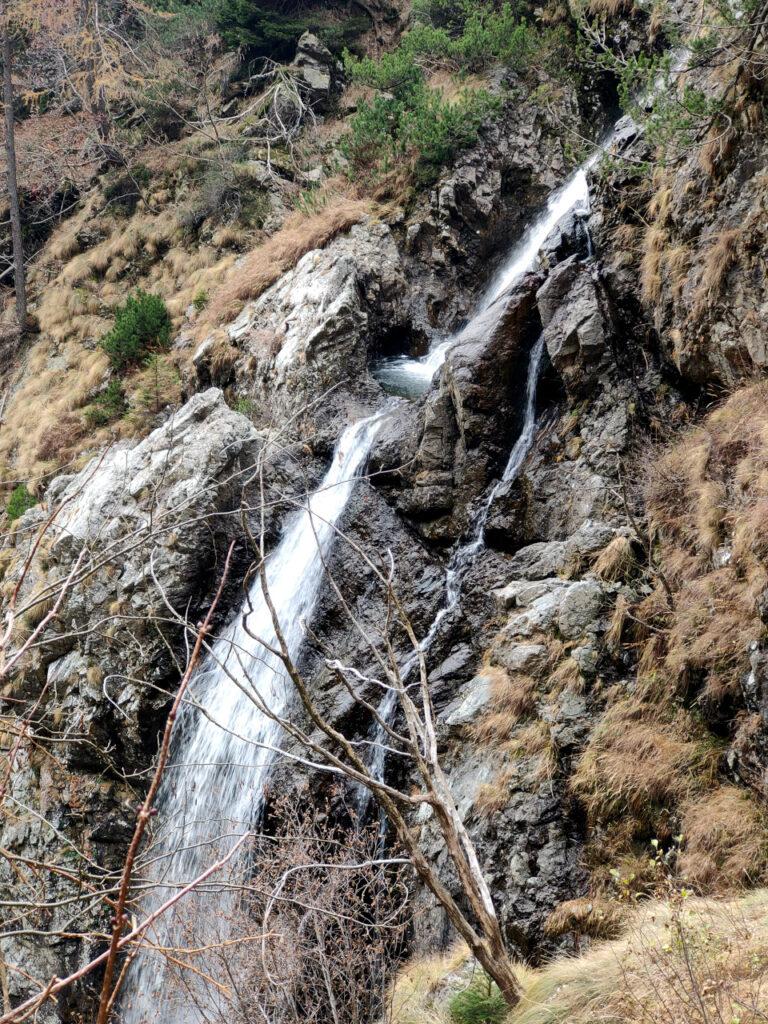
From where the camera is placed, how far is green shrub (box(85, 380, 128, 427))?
14477mm

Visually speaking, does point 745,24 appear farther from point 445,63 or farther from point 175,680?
point 445,63

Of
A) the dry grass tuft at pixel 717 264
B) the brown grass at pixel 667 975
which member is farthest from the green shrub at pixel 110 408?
the brown grass at pixel 667 975

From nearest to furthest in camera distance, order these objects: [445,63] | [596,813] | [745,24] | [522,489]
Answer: [596,813] < [745,24] < [522,489] < [445,63]

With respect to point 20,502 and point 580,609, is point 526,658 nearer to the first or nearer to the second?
point 580,609

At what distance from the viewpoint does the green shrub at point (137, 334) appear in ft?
49.0

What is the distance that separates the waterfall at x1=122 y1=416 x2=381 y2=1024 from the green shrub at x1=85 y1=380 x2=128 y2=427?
6.28 m

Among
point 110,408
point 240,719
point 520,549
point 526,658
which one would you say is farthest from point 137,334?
point 526,658

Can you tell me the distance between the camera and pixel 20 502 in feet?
45.2

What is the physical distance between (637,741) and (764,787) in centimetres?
91

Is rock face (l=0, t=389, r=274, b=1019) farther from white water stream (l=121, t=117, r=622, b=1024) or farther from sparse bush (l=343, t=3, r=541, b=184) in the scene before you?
sparse bush (l=343, t=3, r=541, b=184)

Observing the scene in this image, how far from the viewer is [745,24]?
6.02 m

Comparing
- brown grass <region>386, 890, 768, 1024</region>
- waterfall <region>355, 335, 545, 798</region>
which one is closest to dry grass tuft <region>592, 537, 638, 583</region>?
waterfall <region>355, 335, 545, 798</region>

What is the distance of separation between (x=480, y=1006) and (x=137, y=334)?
46.0 ft

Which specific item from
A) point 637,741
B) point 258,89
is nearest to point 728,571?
point 637,741
